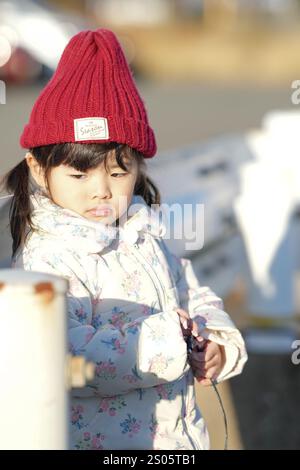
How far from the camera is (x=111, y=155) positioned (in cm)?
281

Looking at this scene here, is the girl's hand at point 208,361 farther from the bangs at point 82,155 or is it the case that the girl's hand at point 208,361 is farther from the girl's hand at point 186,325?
the bangs at point 82,155

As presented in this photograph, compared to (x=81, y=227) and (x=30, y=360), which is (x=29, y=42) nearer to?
(x=81, y=227)

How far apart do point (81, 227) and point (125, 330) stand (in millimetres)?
309

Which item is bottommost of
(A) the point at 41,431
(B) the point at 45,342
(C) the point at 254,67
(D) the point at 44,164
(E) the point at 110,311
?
(A) the point at 41,431

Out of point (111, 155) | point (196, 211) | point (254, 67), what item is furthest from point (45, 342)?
point (254, 67)

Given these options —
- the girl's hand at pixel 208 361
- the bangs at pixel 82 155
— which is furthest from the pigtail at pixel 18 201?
the girl's hand at pixel 208 361

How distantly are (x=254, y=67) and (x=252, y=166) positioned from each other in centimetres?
2375

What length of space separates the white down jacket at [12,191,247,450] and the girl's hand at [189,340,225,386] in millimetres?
18

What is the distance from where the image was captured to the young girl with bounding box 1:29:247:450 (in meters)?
2.68

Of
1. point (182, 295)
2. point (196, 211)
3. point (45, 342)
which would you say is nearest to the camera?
point (45, 342)

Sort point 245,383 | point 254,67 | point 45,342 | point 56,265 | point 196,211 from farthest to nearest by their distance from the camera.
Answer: point 254,67 < point 245,383 < point 196,211 < point 56,265 < point 45,342

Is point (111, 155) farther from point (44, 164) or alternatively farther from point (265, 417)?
point (265, 417)

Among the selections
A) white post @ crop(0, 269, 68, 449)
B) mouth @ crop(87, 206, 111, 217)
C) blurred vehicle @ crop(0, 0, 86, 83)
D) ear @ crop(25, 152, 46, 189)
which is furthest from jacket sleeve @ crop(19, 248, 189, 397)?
blurred vehicle @ crop(0, 0, 86, 83)

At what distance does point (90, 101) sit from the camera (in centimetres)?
278
